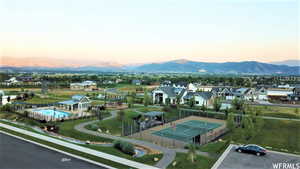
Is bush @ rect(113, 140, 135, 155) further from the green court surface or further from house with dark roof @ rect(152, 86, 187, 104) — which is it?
house with dark roof @ rect(152, 86, 187, 104)

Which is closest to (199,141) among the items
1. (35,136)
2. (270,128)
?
(270,128)

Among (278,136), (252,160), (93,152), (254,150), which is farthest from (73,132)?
(278,136)

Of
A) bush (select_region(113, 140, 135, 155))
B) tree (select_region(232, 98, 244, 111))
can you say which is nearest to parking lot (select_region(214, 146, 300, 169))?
bush (select_region(113, 140, 135, 155))

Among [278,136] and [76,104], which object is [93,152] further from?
[76,104]

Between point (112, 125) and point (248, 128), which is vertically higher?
point (248, 128)

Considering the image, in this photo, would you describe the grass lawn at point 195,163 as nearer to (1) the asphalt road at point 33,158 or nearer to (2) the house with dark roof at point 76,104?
(1) the asphalt road at point 33,158
